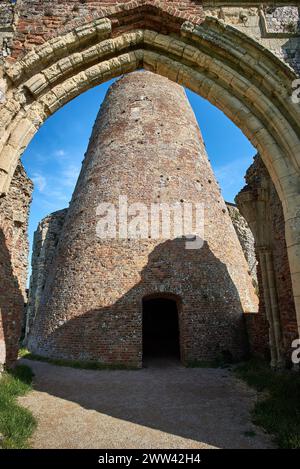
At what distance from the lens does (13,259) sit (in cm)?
754

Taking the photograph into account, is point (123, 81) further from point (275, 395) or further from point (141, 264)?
point (275, 395)

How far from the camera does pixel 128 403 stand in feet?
17.4

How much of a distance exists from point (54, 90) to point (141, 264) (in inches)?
248

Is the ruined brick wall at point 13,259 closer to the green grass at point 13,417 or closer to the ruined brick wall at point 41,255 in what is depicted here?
the green grass at point 13,417

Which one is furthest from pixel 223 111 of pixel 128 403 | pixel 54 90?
pixel 128 403

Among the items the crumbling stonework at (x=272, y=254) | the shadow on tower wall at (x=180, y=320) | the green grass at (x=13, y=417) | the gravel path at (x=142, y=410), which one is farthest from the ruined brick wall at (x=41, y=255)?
the crumbling stonework at (x=272, y=254)

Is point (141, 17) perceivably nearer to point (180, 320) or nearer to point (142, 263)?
point (142, 263)

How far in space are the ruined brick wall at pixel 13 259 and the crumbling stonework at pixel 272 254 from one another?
18.5ft

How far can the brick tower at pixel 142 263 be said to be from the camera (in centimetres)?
905

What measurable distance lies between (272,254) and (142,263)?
407cm

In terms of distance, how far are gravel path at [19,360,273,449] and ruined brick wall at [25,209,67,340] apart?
7825mm

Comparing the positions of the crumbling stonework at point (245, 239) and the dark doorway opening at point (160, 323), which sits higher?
the crumbling stonework at point (245, 239)

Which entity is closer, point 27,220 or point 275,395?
point 275,395

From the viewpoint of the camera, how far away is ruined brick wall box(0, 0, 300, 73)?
13.4 feet
